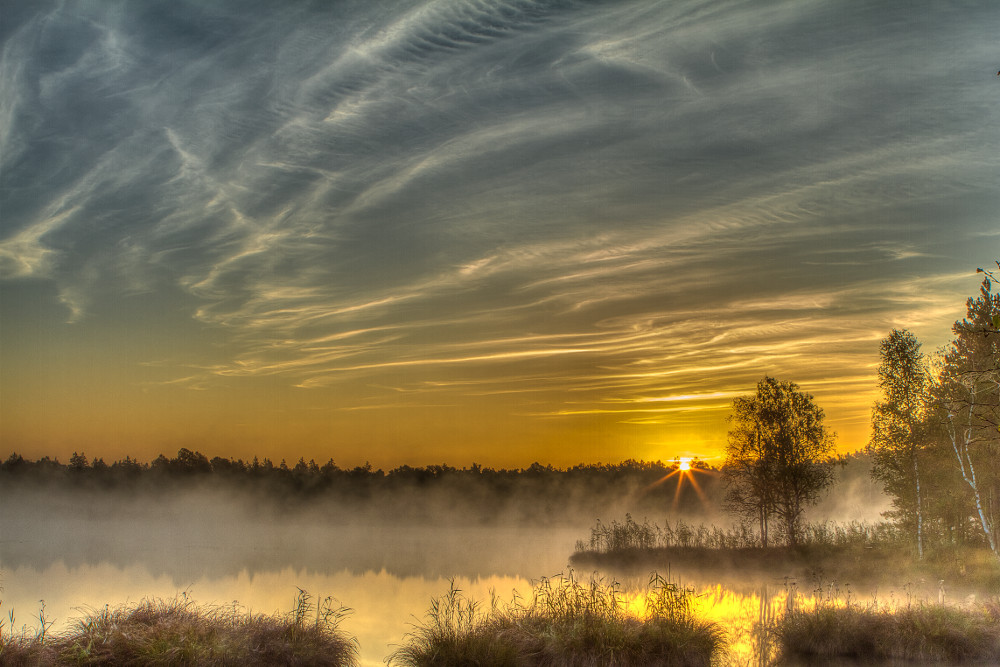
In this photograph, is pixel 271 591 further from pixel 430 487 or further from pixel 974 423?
pixel 430 487

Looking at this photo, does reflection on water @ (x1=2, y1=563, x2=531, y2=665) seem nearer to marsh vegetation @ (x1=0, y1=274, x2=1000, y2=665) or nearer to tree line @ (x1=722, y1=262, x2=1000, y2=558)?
marsh vegetation @ (x1=0, y1=274, x2=1000, y2=665)

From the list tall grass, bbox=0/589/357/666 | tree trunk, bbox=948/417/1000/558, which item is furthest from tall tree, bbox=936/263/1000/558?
tall grass, bbox=0/589/357/666

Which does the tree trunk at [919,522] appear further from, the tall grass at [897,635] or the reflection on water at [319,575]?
the tall grass at [897,635]

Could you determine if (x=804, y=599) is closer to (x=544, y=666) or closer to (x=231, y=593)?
(x=544, y=666)

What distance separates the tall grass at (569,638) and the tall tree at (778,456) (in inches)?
952

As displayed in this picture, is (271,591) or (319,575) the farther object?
(319,575)

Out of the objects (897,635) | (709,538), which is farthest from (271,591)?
(709,538)

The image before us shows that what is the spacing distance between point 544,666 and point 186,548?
50048mm

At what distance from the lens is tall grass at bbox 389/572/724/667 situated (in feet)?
45.8

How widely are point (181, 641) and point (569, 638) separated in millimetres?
7242

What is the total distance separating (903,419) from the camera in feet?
107

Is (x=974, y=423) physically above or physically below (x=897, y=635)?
above

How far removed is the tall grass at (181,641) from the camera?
12078 millimetres

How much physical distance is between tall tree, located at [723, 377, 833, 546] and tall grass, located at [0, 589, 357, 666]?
95.9 ft
